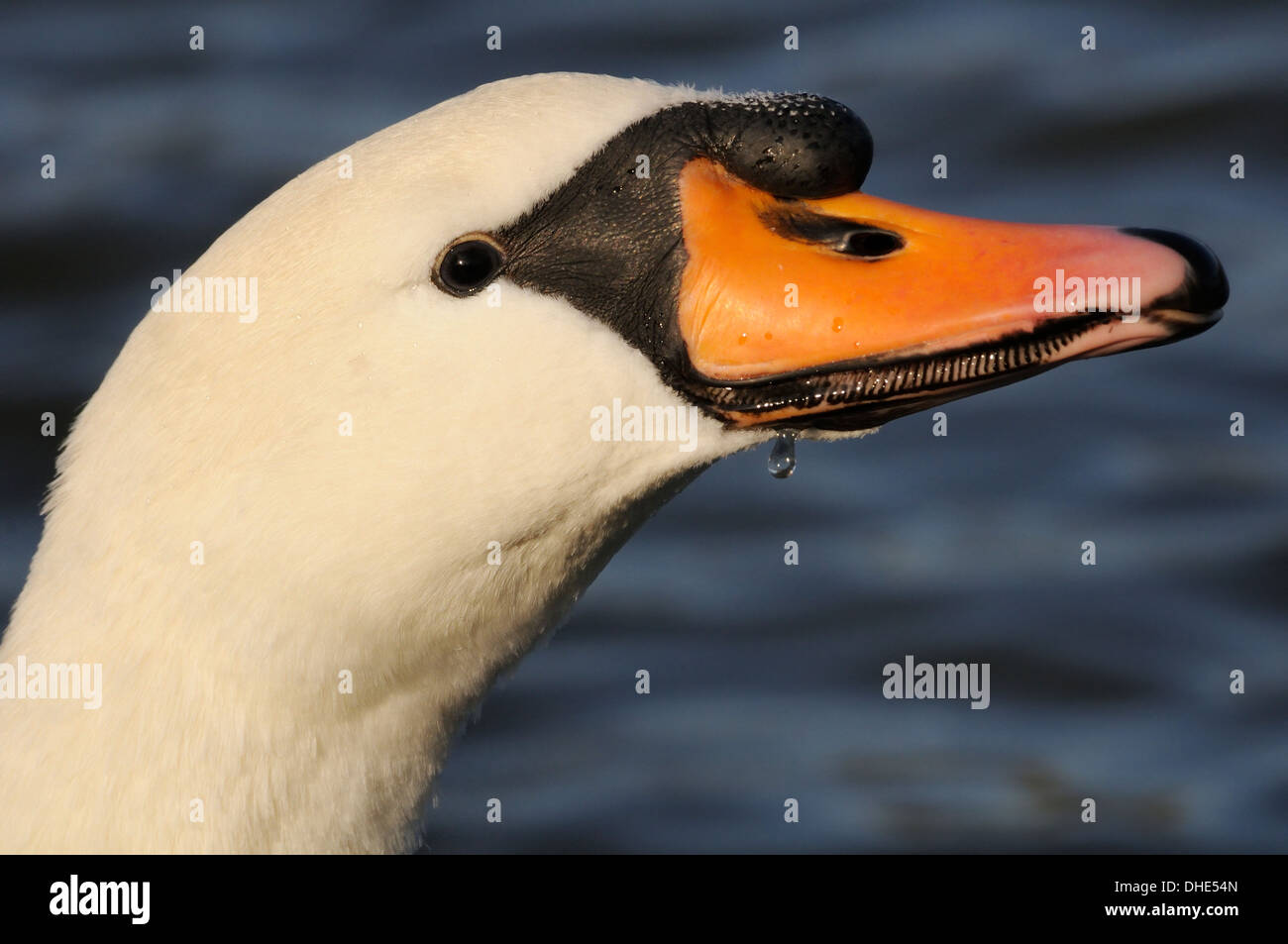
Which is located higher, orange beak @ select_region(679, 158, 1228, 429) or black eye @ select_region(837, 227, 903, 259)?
black eye @ select_region(837, 227, 903, 259)

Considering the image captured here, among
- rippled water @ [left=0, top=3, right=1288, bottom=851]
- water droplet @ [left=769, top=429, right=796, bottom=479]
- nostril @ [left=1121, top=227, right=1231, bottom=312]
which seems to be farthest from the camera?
rippled water @ [left=0, top=3, right=1288, bottom=851]

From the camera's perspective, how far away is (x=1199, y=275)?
3.42 metres

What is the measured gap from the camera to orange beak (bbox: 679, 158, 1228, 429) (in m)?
3.44

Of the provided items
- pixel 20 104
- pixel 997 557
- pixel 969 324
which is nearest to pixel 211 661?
pixel 969 324

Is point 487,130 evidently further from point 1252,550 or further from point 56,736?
point 1252,550

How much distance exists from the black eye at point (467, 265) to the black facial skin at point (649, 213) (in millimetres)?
31

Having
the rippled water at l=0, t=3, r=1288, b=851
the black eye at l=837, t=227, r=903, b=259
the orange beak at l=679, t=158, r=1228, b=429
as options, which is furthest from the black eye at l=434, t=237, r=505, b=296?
the rippled water at l=0, t=3, r=1288, b=851

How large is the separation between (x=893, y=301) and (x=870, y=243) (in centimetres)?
16

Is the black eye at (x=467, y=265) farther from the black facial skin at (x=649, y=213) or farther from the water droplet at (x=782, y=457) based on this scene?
the water droplet at (x=782, y=457)

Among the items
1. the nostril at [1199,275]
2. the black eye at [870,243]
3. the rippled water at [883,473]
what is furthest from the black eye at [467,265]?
the rippled water at [883,473]

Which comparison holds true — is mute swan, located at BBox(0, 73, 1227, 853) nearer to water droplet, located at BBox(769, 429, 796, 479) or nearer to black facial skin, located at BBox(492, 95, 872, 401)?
black facial skin, located at BBox(492, 95, 872, 401)

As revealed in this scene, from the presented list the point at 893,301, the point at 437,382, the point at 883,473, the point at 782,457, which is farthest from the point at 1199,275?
the point at 883,473

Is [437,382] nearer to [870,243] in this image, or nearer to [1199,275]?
[870,243]
